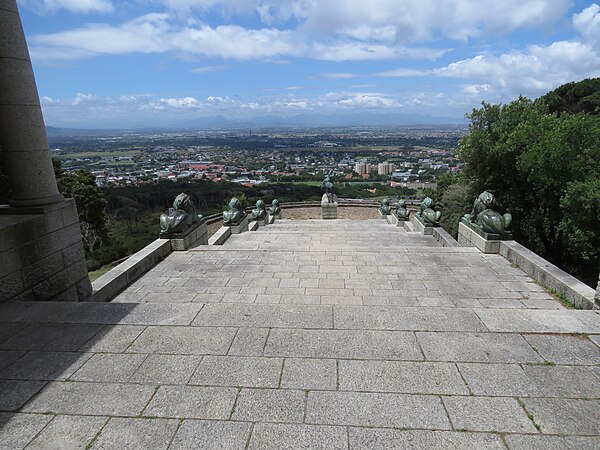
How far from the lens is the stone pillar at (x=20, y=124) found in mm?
4258

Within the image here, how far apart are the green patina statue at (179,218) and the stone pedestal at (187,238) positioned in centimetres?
8

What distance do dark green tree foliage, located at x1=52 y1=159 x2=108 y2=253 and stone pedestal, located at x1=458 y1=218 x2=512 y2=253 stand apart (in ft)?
66.6

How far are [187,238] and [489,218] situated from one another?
20.8ft

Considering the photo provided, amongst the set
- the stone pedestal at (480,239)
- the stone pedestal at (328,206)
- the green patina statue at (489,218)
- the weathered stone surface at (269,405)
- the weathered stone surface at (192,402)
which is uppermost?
the weathered stone surface at (192,402)

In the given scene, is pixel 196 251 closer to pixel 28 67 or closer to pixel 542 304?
pixel 28 67

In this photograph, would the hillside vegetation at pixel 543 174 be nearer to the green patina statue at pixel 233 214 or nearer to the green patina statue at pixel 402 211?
the green patina statue at pixel 402 211

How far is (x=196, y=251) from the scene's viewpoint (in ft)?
26.7

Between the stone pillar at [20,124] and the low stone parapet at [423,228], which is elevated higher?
the stone pillar at [20,124]

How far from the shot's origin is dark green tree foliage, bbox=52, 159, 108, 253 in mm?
21750

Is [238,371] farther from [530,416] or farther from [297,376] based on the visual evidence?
[530,416]

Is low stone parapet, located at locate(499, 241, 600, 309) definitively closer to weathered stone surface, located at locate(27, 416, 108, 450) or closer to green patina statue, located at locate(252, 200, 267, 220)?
weathered stone surface, located at locate(27, 416, 108, 450)

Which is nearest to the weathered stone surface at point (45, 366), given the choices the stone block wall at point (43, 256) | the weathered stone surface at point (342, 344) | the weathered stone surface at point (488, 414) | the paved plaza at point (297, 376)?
the paved plaza at point (297, 376)

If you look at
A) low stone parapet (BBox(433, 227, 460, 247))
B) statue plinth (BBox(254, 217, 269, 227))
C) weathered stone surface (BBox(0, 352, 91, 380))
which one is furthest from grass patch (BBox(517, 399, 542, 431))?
statue plinth (BBox(254, 217, 269, 227))

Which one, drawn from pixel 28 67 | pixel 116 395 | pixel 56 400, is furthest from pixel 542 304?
pixel 28 67
